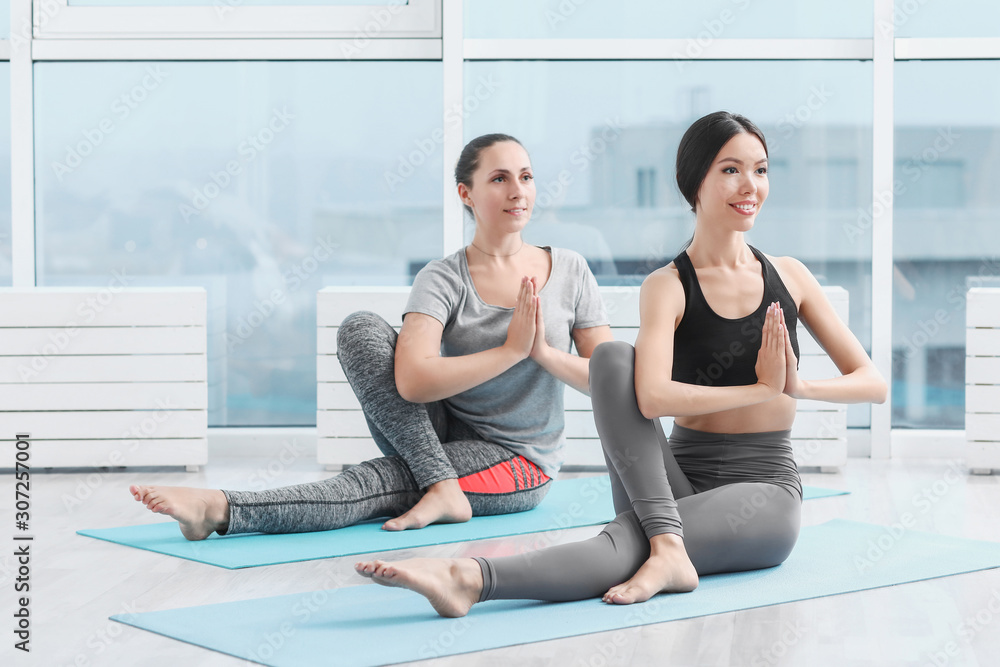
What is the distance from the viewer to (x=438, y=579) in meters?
1.60

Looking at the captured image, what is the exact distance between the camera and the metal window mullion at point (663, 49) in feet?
12.3

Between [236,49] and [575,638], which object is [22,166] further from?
[575,638]

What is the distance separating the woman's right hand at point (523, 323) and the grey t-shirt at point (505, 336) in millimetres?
135

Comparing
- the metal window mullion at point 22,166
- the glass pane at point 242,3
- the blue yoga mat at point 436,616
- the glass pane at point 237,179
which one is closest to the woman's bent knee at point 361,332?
the blue yoga mat at point 436,616

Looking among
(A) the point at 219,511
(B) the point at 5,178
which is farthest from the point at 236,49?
(A) the point at 219,511

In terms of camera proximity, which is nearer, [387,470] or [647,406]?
[647,406]

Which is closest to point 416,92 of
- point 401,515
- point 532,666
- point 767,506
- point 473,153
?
point 473,153

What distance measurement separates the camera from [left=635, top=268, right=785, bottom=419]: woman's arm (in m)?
1.78

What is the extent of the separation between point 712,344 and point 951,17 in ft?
7.93

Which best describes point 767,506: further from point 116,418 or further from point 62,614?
point 116,418

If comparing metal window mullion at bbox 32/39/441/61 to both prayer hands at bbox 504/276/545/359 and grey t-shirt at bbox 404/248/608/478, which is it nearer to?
grey t-shirt at bbox 404/248/608/478

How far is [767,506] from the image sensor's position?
6.16ft

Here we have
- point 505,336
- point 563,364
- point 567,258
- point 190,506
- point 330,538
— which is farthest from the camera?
point 567,258

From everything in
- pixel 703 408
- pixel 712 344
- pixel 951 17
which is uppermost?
pixel 951 17
